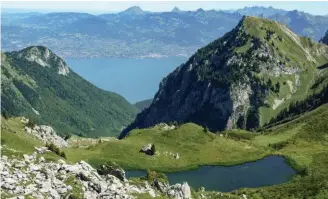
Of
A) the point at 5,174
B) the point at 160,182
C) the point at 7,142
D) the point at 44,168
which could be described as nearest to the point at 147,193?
the point at 160,182

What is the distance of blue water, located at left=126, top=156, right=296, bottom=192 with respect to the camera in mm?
112656

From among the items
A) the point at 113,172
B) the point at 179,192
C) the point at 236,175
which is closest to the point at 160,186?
the point at 179,192

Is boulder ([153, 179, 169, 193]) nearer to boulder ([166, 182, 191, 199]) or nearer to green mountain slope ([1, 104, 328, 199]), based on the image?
boulder ([166, 182, 191, 199])

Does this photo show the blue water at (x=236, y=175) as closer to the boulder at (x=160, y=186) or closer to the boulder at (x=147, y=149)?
the boulder at (x=147, y=149)

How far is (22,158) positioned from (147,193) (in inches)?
676

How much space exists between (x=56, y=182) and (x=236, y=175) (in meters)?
78.9

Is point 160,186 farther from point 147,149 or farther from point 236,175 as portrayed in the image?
point 147,149

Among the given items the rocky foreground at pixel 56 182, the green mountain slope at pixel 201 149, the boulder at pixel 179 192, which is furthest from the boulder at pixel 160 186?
the green mountain slope at pixel 201 149

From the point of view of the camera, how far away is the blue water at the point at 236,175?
370 ft

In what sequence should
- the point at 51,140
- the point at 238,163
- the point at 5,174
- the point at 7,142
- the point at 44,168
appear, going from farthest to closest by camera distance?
the point at 51,140, the point at 238,163, the point at 7,142, the point at 44,168, the point at 5,174

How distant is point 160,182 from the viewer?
227 feet

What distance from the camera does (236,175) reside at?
12319cm

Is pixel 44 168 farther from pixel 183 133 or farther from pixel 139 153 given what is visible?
pixel 183 133

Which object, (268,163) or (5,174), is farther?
(268,163)
